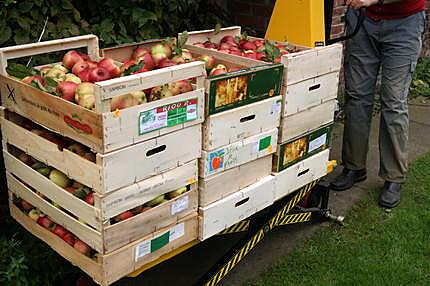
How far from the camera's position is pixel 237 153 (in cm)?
270

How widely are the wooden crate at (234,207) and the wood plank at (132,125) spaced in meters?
0.48

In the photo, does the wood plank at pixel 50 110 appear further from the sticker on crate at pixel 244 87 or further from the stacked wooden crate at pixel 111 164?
the sticker on crate at pixel 244 87

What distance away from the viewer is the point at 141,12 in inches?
139

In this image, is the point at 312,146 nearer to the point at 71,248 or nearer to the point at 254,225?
the point at 254,225

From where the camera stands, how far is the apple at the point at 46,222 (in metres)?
2.56

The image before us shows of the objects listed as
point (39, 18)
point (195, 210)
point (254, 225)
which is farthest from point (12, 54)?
point (254, 225)

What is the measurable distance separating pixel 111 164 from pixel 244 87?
76 centimetres

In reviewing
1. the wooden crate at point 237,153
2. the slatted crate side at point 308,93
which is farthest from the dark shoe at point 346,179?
the wooden crate at point 237,153

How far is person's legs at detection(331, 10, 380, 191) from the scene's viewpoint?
13.1ft

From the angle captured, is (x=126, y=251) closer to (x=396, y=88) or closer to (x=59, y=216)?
(x=59, y=216)

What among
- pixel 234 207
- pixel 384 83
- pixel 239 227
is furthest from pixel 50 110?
pixel 384 83

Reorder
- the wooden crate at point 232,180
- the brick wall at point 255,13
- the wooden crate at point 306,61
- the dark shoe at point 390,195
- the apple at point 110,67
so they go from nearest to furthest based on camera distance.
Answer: the apple at point 110,67 → the wooden crate at point 232,180 → the wooden crate at point 306,61 → the dark shoe at point 390,195 → the brick wall at point 255,13

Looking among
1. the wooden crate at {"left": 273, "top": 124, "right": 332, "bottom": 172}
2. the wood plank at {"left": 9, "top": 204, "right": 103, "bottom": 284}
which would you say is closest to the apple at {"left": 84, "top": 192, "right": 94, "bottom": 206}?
the wood plank at {"left": 9, "top": 204, "right": 103, "bottom": 284}

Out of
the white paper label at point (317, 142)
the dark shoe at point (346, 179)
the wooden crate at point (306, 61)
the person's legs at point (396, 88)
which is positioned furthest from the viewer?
the dark shoe at point (346, 179)
